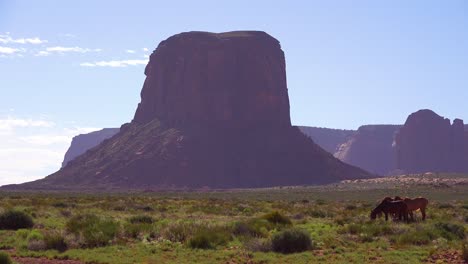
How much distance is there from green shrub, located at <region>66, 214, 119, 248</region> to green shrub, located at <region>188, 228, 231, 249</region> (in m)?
2.99

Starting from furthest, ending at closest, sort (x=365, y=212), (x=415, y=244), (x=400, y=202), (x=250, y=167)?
(x=250, y=167) < (x=365, y=212) < (x=400, y=202) < (x=415, y=244)

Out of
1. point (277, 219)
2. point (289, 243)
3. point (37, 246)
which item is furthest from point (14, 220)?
point (289, 243)

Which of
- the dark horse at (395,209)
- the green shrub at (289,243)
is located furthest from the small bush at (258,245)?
the dark horse at (395,209)

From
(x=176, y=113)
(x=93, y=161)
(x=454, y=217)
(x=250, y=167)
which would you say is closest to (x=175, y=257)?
(x=454, y=217)

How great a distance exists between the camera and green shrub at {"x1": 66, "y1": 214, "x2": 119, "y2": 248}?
20.0 meters

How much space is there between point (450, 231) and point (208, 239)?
9.66 meters

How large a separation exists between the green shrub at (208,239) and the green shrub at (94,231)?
2992 mm

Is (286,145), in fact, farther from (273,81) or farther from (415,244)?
(415,244)

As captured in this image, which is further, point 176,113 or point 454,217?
point 176,113

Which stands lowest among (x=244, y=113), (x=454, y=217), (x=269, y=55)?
(x=454, y=217)

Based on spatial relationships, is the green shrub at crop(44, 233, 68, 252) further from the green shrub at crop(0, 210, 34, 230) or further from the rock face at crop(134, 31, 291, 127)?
the rock face at crop(134, 31, 291, 127)

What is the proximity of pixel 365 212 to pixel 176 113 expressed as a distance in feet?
353

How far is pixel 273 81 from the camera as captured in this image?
493ft

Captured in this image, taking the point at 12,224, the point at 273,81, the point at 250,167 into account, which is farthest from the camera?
the point at 273,81
